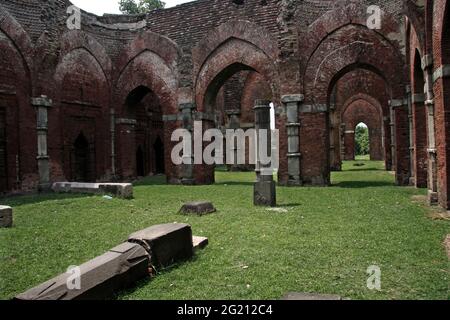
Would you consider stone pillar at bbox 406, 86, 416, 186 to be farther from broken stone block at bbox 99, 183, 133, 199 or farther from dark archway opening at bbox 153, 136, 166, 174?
dark archway opening at bbox 153, 136, 166, 174

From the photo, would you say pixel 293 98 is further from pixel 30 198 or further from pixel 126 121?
pixel 30 198

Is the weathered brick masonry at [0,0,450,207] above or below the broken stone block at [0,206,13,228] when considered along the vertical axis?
above

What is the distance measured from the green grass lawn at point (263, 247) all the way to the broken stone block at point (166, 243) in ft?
0.54

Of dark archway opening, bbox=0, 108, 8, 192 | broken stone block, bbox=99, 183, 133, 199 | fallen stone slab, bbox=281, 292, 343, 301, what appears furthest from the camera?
dark archway opening, bbox=0, 108, 8, 192

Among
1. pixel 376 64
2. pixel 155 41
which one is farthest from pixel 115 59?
pixel 376 64

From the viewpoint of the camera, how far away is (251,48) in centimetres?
1388

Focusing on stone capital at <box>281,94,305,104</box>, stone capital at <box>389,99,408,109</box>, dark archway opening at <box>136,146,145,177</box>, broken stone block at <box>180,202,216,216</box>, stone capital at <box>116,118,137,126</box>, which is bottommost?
broken stone block at <box>180,202,216,216</box>

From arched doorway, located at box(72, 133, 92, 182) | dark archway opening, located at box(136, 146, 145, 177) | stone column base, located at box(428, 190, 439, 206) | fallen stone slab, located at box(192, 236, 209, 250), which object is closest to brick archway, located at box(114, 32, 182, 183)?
arched doorway, located at box(72, 133, 92, 182)

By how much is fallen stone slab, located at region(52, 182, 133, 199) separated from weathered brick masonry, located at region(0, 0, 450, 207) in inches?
40.0

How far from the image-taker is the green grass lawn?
12.8 ft

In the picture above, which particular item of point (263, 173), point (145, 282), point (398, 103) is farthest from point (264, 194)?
point (398, 103)

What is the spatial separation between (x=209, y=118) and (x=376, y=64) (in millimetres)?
6508

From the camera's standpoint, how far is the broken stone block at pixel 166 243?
4.45 m

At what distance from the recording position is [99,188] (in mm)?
11258
